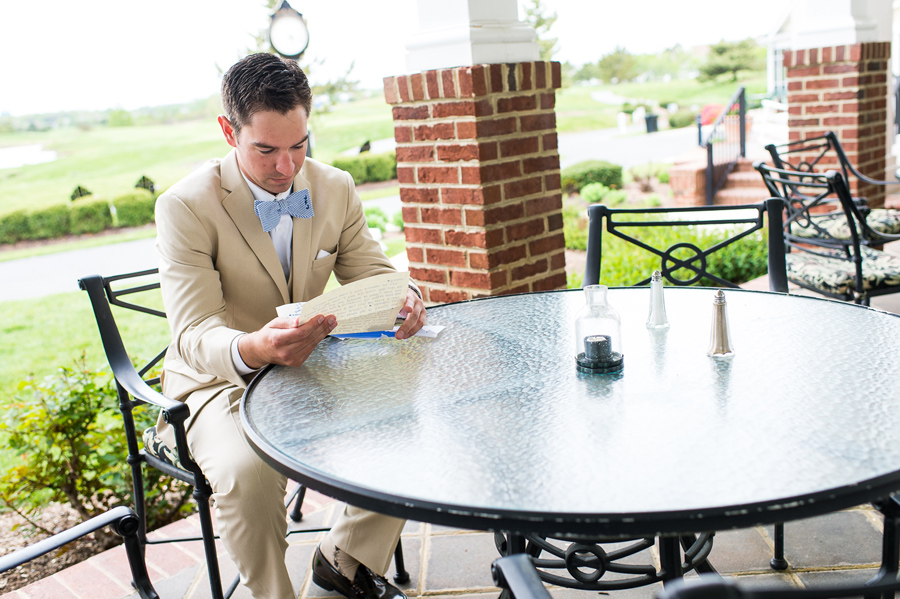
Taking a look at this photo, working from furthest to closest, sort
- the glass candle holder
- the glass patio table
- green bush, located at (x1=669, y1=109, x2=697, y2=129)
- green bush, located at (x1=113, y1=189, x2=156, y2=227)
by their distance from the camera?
green bush, located at (x1=669, y1=109, x2=697, y2=129)
green bush, located at (x1=113, y1=189, x2=156, y2=227)
the glass candle holder
the glass patio table

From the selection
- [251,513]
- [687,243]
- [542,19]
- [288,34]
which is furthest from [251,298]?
[542,19]

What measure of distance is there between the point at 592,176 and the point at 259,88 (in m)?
11.3

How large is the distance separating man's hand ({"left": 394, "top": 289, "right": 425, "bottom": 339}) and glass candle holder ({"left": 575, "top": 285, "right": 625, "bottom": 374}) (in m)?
0.48

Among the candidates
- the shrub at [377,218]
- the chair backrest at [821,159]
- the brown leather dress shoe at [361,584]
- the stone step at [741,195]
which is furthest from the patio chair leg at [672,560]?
the stone step at [741,195]

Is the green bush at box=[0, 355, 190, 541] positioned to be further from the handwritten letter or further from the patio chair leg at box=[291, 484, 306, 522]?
the handwritten letter

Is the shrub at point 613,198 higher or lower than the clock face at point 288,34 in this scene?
lower

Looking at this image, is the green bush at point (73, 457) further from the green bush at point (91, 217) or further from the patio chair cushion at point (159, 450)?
the green bush at point (91, 217)

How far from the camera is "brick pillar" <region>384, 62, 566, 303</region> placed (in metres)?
2.71

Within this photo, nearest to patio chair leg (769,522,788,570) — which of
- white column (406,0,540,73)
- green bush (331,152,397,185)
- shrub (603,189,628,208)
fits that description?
white column (406,0,540,73)

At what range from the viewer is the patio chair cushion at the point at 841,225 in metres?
3.79

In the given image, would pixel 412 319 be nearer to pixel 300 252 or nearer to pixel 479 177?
pixel 300 252

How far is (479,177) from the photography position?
2693 millimetres

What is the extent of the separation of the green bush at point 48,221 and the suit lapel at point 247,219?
1004 cm

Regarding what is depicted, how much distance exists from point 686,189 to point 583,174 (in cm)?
273
